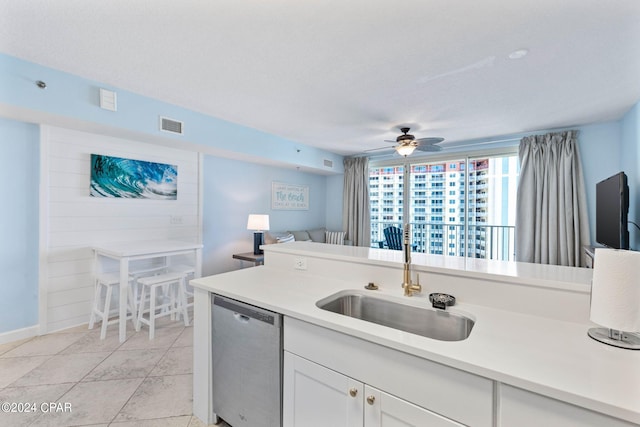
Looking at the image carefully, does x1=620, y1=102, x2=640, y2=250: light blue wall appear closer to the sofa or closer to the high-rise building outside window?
the high-rise building outside window

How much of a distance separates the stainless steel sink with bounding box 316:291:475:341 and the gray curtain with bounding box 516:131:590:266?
11.8 feet

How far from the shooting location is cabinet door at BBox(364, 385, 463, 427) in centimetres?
95

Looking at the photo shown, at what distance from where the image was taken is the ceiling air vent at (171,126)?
10.2ft

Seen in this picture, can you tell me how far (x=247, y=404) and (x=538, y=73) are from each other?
3186mm

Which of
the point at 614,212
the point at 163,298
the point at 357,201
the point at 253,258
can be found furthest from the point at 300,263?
the point at 357,201

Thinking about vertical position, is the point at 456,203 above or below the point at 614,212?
above

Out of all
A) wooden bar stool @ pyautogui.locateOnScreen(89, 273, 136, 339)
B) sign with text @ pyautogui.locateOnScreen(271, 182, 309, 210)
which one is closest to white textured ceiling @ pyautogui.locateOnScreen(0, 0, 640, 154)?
wooden bar stool @ pyautogui.locateOnScreen(89, 273, 136, 339)

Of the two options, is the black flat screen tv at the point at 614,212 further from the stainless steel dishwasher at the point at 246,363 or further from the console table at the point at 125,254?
the console table at the point at 125,254

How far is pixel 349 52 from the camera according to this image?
211cm

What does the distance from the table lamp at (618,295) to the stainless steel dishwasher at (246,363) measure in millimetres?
1202

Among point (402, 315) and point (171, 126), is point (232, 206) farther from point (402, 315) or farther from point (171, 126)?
point (402, 315)

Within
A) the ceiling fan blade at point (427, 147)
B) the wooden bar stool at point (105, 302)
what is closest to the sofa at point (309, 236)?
the wooden bar stool at point (105, 302)

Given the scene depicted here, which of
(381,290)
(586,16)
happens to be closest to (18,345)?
(381,290)

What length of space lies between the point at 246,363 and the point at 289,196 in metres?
4.14
